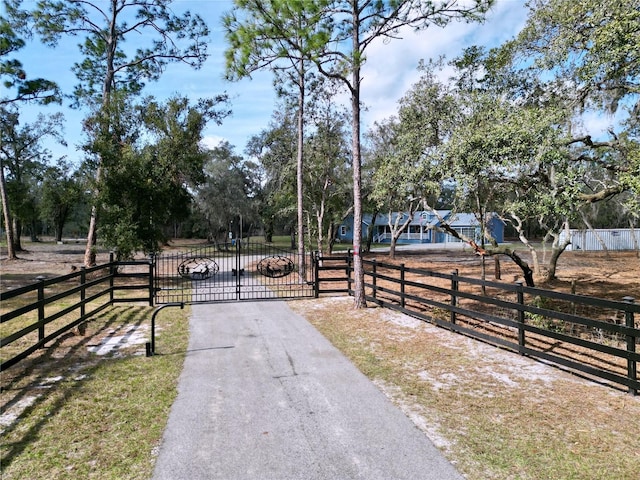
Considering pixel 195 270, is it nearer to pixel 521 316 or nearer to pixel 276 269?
pixel 276 269

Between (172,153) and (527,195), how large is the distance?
41.3 feet

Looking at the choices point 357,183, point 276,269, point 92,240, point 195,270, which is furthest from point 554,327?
point 92,240

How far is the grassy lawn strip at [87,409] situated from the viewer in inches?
125

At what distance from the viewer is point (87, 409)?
4191mm

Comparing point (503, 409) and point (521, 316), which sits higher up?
point (521, 316)

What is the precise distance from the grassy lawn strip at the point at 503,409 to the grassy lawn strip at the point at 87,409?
2.48 meters

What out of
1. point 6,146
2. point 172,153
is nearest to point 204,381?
point 172,153

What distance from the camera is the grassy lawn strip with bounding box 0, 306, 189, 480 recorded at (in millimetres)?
3178

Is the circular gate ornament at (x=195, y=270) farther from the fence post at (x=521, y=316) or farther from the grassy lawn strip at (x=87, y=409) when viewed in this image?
the fence post at (x=521, y=316)

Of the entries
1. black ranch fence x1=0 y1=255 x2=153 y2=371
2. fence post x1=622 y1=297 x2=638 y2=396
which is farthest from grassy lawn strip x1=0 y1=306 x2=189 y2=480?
fence post x1=622 y1=297 x2=638 y2=396

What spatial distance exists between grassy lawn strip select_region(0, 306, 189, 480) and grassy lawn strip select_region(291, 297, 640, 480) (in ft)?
8.15

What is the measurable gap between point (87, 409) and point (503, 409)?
4.19 metres

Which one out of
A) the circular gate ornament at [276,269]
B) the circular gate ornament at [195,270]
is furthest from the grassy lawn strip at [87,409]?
the circular gate ornament at [276,269]

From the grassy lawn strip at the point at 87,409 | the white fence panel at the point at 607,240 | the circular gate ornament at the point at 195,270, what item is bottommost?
the grassy lawn strip at the point at 87,409
